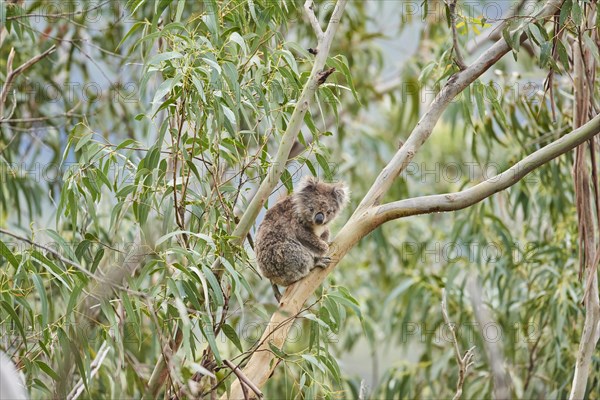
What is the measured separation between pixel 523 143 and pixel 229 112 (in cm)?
230

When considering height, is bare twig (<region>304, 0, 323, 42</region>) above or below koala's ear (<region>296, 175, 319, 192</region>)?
above

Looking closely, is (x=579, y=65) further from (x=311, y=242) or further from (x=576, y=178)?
(x=311, y=242)

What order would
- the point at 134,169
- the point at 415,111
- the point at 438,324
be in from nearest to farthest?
the point at 134,169
the point at 438,324
the point at 415,111

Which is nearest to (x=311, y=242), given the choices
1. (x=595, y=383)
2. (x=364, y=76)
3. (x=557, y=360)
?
(x=557, y=360)

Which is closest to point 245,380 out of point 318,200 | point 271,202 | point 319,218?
point 319,218

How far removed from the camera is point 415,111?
→ 6.20 m

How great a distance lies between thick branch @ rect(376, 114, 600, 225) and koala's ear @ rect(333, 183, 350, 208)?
47.8 inches

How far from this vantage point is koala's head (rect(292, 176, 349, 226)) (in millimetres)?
3787

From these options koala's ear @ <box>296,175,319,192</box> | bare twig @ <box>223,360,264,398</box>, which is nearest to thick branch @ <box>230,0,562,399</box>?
bare twig @ <box>223,360,264,398</box>

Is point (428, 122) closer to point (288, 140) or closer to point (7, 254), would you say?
point (288, 140)

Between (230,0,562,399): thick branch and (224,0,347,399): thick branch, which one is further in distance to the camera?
(230,0,562,399): thick branch

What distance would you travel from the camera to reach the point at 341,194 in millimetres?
3992

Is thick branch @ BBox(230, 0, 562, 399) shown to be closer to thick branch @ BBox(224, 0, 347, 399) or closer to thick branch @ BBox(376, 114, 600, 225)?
thick branch @ BBox(224, 0, 347, 399)

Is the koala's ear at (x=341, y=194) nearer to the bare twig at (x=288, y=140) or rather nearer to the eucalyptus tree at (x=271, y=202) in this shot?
the eucalyptus tree at (x=271, y=202)
